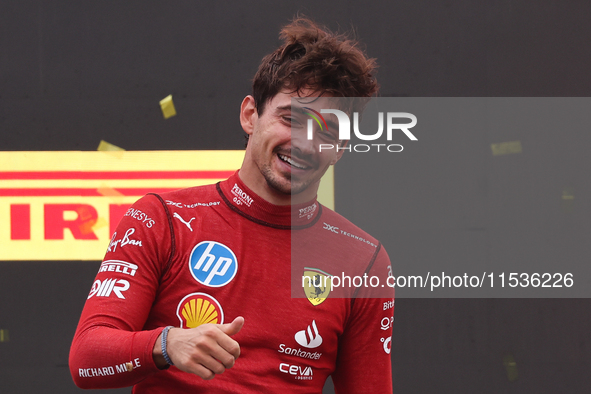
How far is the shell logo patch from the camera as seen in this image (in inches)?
35.2

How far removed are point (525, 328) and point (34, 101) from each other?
2.00 m

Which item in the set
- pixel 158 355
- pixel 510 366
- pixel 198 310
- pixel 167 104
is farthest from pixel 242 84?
pixel 510 366

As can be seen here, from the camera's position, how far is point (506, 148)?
5.75 ft

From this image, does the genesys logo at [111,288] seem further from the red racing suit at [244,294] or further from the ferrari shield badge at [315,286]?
the ferrari shield badge at [315,286]

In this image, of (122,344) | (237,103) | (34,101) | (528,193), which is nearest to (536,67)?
(528,193)

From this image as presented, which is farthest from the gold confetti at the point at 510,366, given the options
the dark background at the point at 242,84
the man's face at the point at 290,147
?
the man's face at the point at 290,147

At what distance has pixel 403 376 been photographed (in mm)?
1716

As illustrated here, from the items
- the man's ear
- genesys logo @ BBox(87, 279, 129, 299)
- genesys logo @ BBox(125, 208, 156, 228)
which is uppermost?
the man's ear

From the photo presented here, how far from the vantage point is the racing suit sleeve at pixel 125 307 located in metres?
0.73

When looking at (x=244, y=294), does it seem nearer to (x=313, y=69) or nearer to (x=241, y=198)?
(x=241, y=198)

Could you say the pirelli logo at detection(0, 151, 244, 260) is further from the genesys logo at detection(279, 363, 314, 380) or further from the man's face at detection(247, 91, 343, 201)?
the genesys logo at detection(279, 363, 314, 380)

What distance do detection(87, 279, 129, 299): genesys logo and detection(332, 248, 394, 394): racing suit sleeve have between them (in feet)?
1.56

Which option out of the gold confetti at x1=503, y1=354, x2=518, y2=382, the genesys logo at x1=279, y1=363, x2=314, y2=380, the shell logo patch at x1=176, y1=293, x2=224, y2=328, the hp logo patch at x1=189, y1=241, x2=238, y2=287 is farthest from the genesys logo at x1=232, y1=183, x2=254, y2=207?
the gold confetti at x1=503, y1=354, x2=518, y2=382

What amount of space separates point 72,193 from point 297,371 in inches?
46.9
